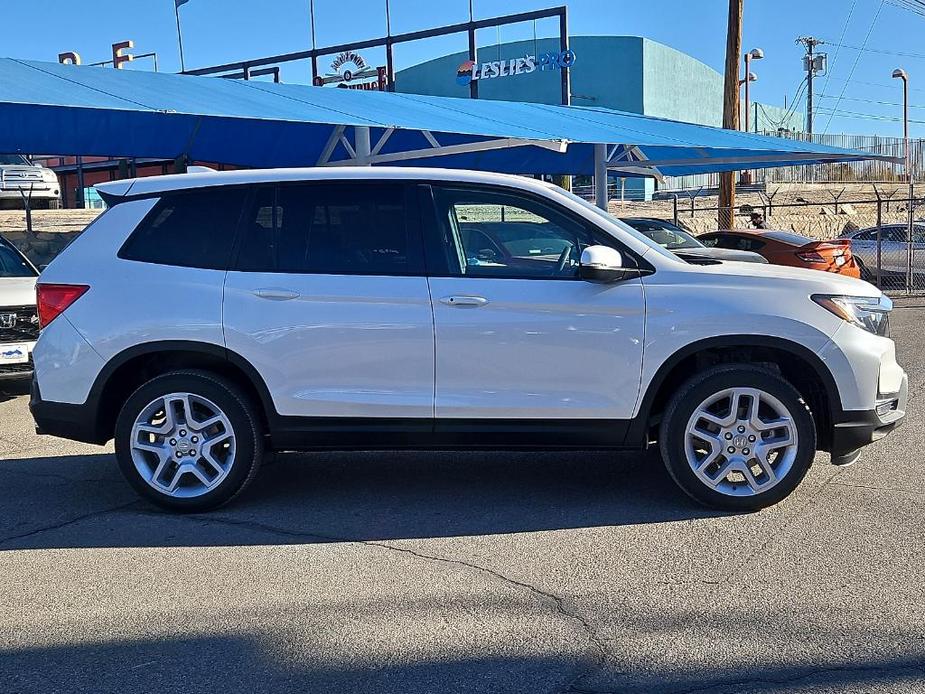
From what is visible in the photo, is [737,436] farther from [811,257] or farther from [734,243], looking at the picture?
[734,243]

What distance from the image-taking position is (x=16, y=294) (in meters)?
8.97

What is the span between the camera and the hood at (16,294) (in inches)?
350

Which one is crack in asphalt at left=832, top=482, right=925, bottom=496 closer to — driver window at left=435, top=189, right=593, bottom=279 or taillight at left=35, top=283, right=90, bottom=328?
driver window at left=435, top=189, right=593, bottom=279

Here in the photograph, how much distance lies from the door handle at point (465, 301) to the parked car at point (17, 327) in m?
4.97

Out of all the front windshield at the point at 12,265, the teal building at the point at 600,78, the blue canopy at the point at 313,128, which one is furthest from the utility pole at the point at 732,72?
the teal building at the point at 600,78

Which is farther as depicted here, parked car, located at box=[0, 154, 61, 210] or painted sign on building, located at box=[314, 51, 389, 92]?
painted sign on building, located at box=[314, 51, 389, 92]

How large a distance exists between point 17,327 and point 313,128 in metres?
9.09

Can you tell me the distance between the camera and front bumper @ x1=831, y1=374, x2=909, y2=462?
5.46 metres

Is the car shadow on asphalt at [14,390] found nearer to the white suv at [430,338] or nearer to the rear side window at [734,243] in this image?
the white suv at [430,338]

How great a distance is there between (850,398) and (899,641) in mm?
1832

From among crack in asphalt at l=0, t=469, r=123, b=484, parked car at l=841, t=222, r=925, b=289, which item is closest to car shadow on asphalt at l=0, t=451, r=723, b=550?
crack in asphalt at l=0, t=469, r=123, b=484

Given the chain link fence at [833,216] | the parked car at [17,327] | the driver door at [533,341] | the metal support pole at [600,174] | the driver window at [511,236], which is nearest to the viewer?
the driver door at [533,341]

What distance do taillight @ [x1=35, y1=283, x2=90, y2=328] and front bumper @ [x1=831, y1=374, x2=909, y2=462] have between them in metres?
4.27

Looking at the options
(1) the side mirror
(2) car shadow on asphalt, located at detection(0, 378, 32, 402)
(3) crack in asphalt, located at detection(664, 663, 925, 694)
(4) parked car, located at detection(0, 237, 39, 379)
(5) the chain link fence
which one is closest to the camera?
(3) crack in asphalt, located at detection(664, 663, 925, 694)
